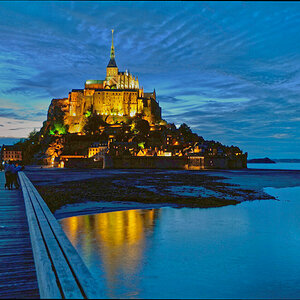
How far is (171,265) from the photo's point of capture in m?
7.42

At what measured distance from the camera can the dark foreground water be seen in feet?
20.5

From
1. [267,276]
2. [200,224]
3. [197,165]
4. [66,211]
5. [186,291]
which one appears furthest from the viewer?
[197,165]

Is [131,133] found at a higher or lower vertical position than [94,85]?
lower

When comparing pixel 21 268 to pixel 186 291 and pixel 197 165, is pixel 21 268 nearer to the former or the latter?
pixel 186 291

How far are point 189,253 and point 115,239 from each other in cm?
232

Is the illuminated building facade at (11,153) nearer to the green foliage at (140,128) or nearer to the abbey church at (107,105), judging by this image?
the abbey church at (107,105)

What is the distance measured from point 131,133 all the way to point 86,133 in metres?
14.1

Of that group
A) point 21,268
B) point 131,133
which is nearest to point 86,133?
point 131,133

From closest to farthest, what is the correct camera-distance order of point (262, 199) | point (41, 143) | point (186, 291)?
point (186, 291) → point (262, 199) → point (41, 143)

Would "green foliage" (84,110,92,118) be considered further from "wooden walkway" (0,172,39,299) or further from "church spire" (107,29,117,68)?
"wooden walkway" (0,172,39,299)

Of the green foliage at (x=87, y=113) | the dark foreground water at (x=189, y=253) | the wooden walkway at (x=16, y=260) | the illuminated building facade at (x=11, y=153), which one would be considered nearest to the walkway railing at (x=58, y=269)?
the wooden walkway at (x=16, y=260)

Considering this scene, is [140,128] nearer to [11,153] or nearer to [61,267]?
[11,153]

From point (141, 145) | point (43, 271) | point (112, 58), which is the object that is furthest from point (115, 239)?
point (112, 58)

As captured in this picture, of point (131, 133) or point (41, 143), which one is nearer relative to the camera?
point (131, 133)
